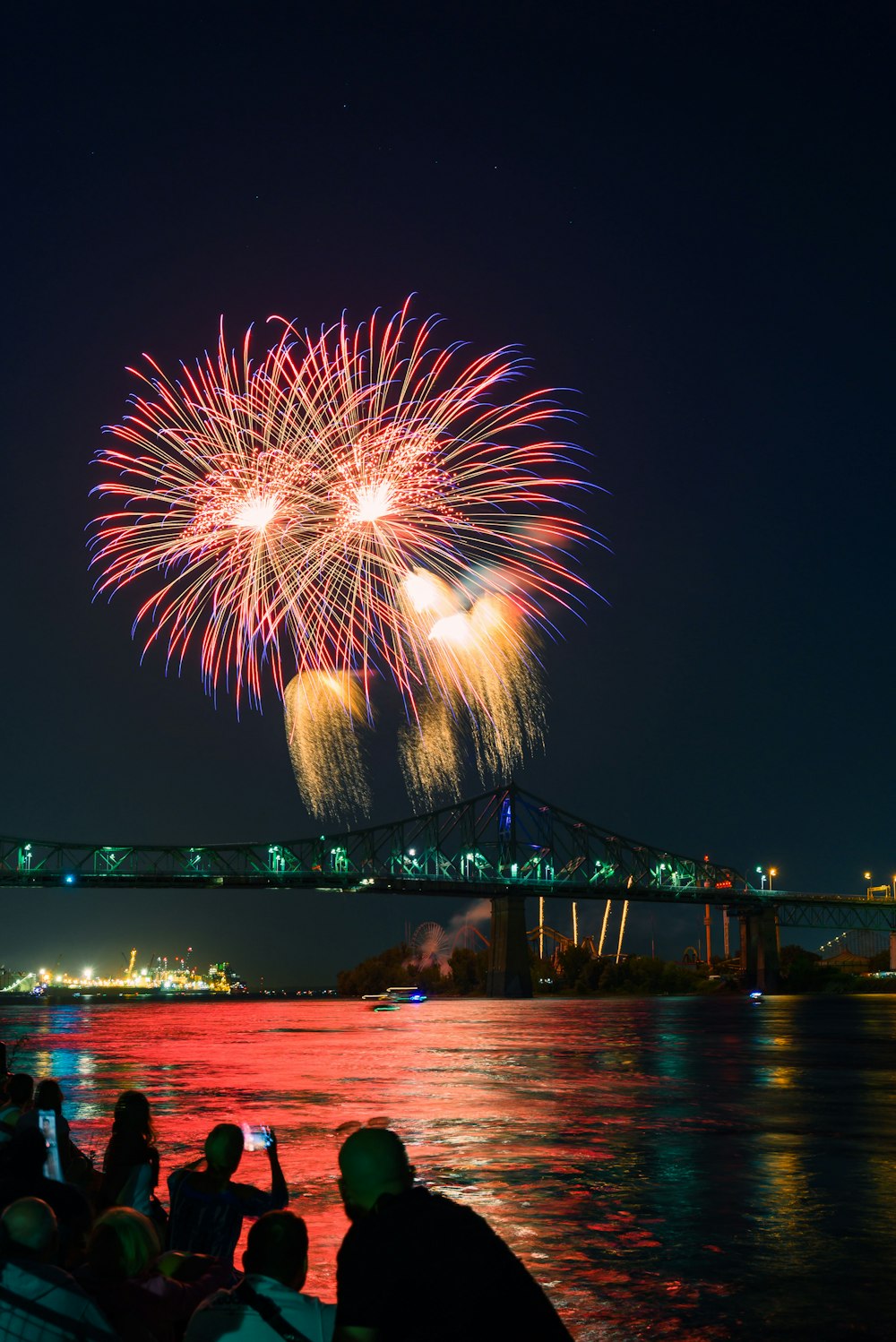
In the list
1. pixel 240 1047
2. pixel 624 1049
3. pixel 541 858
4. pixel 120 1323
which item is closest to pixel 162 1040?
pixel 240 1047

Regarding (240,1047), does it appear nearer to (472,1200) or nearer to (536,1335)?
(472,1200)

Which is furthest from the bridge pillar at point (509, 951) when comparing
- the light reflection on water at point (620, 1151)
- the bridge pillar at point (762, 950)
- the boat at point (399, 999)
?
the light reflection on water at point (620, 1151)

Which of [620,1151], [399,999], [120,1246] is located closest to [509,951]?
[399,999]

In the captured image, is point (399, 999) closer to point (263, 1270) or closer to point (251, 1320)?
point (263, 1270)

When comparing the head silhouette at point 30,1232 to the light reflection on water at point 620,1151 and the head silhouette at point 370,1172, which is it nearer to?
the head silhouette at point 370,1172

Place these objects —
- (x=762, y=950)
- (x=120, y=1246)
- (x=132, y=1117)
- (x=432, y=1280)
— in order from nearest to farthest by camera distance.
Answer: (x=432, y=1280) < (x=120, y=1246) < (x=132, y=1117) < (x=762, y=950)

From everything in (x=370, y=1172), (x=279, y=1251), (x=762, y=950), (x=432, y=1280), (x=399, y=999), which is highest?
(x=370, y=1172)
